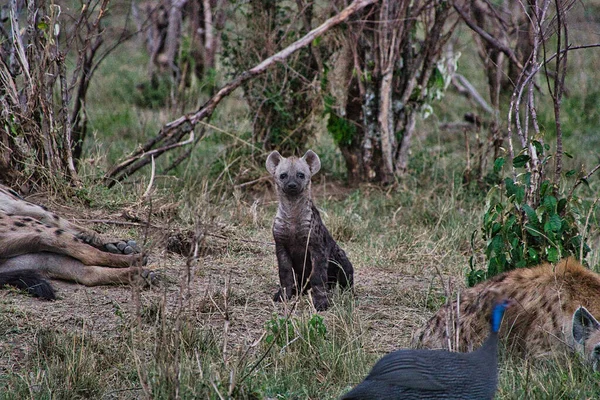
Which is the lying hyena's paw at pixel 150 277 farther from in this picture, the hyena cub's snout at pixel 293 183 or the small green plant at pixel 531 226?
the small green plant at pixel 531 226

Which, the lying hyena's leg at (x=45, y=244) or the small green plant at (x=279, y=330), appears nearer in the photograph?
the small green plant at (x=279, y=330)

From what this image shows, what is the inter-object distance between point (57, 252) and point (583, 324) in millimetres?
3118

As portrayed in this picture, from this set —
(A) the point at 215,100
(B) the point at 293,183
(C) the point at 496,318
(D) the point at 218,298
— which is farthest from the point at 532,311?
A: (A) the point at 215,100

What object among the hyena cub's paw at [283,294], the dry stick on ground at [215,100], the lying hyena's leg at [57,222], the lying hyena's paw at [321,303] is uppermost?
the dry stick on ground at [215,100]

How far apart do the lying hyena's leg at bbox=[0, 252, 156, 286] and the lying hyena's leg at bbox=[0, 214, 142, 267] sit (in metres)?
0.04

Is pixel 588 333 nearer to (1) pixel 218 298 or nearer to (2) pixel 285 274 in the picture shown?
(2) pixel 285 274

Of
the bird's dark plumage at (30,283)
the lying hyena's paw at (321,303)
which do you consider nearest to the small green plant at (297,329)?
the lying hyena's paw at (321,303)

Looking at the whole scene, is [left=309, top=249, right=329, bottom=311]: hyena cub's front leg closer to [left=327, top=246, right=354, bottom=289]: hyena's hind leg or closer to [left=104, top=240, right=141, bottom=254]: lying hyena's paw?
[left=327, top=246, right=354, bottom=289]: hyena's hind leg

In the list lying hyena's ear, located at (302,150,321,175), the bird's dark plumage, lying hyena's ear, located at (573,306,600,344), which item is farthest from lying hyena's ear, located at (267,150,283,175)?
lying hyena's ear, located at (573,306,600,344)

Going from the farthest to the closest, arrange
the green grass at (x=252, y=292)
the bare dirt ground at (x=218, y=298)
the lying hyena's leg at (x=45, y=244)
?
the lying hyena's leg at (x=45, y=244) → the bare dirt ground at (x=218, y=298) → the green grass at (x=252, y=292)

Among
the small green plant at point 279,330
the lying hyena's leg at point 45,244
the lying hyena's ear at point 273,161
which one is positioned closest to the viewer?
the small green plant at point 279,330

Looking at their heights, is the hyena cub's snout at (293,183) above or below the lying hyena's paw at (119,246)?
above

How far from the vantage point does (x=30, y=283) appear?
15.5 ft

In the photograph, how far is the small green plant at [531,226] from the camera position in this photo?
439 centimetres
